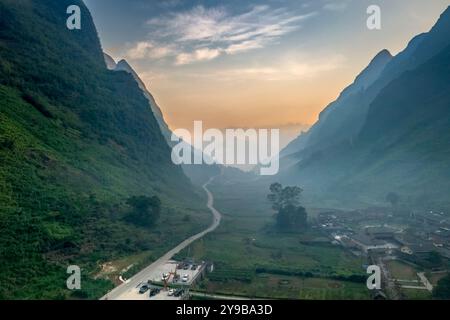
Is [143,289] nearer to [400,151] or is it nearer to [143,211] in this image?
[143,211]

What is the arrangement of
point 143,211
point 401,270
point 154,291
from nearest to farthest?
point 154,291 < point 401,270 < point 143,211

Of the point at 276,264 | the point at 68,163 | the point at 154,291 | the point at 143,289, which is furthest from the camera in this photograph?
the point at 68,163

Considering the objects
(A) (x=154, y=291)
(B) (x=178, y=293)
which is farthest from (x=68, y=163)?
(B) (x=178, y=293)

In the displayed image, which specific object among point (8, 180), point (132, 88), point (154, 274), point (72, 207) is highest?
point (132, 88)

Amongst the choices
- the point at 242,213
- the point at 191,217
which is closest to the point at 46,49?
the point at 191,217

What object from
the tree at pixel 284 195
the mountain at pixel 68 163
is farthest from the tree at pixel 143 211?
the tree at pixel 284 195
